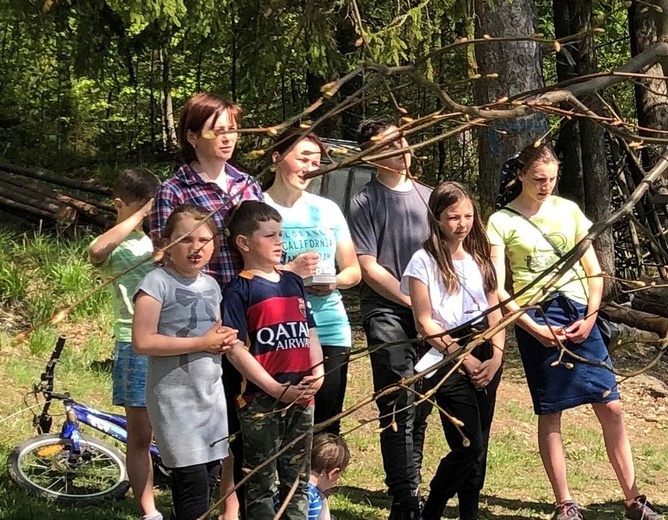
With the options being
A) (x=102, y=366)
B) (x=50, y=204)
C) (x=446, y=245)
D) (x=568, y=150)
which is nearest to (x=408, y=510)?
(x=446, y=245)

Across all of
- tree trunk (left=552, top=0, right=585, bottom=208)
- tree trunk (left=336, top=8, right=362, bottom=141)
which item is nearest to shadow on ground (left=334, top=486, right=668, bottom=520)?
tree trunk (left=336, top=8, right=362, bottom=141)

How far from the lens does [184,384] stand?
3.99m

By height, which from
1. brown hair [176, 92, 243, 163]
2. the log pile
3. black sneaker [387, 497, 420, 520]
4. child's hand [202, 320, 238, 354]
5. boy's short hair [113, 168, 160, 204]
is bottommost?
black sneaker [387, 497, 420, 520]

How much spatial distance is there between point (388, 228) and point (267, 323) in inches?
44.1

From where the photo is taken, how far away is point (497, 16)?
8.77m

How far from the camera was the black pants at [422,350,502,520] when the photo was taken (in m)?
4.62

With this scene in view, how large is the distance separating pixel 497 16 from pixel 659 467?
4008 mm

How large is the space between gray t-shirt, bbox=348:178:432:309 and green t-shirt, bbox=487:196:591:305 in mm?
370

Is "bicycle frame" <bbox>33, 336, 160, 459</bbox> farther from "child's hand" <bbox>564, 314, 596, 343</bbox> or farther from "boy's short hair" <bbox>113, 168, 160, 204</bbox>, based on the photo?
"child's hand" <bbox>564, 314, 596, 343</bbox>

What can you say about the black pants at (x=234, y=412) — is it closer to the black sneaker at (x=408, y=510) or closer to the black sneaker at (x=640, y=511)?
the black sneaker at (x=408, y=510)

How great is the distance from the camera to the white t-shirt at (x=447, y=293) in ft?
15.0

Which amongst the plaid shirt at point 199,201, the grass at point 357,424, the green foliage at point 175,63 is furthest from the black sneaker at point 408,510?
the green foliage at point 175,63

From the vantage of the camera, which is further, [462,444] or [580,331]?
[580,331]

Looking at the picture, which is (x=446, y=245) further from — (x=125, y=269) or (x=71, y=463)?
(x=71, y=463)
